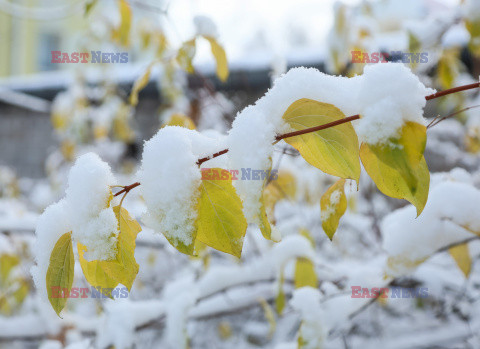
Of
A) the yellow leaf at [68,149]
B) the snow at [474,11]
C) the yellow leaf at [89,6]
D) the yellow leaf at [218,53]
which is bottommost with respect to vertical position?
the yellow leaf at [218,53]

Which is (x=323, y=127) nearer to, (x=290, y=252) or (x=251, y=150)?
(x=251, y=150)

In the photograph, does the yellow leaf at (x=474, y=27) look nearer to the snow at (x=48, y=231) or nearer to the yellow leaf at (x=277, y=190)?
the yellow leaf at (x=277, y=190)

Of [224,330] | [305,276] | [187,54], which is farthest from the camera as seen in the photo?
[224,330]

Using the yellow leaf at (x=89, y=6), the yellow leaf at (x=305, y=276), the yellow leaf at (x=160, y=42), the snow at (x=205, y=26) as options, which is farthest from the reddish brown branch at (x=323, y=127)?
the yellow leaf at (x=160, y=42)

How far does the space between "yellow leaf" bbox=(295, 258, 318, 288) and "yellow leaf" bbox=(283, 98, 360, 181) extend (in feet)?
1.62

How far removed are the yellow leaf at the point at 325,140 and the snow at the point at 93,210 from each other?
19 cm

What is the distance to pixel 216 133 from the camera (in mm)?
781

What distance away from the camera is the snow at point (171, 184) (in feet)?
1.22

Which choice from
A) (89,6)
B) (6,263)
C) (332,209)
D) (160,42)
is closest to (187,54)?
(89,6)

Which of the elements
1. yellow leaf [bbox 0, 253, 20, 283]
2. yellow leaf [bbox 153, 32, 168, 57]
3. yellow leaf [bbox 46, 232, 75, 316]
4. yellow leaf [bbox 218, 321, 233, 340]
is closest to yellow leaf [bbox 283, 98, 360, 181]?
yellow leaf [bbox 46, 232, 75, 316]

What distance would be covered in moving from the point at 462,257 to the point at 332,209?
13.8 inches

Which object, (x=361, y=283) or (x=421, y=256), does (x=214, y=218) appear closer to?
(x=421, y=256)

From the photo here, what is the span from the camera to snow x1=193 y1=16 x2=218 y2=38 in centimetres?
93

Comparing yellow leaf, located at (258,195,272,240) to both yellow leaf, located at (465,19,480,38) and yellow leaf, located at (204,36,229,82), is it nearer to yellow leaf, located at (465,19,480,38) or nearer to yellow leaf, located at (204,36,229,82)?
yellow leaf, located at (204,36,229,82)
